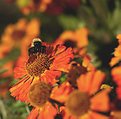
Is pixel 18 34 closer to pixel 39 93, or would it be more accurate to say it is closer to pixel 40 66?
pixel 40 66

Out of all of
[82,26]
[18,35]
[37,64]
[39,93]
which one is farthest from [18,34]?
[39,93]

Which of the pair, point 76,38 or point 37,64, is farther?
point 76,38

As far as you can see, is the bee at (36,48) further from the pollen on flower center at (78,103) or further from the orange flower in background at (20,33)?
the orange flower in background at (20,33)

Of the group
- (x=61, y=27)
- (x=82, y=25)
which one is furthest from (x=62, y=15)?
(x=82, y=25)

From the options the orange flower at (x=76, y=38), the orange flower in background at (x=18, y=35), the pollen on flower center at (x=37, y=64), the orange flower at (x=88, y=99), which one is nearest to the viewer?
the orange flower at (x=88, y=99)

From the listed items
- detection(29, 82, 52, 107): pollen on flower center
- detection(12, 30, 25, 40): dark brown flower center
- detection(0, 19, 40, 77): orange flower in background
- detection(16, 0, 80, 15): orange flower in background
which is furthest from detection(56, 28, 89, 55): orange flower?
detection(29, 82, 52, 107): pollen on flower center

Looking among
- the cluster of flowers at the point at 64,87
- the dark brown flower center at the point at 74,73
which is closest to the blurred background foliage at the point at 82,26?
the cluster of flowers at the point at 64,87

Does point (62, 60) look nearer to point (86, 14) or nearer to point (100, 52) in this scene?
point (100, 52)

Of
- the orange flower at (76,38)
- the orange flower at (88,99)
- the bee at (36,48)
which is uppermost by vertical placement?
the orange flower at (76,38)

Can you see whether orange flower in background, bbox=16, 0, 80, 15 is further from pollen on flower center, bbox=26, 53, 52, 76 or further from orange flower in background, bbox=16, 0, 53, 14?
pollen on flower center, bbox=26, 53, 52, 76
